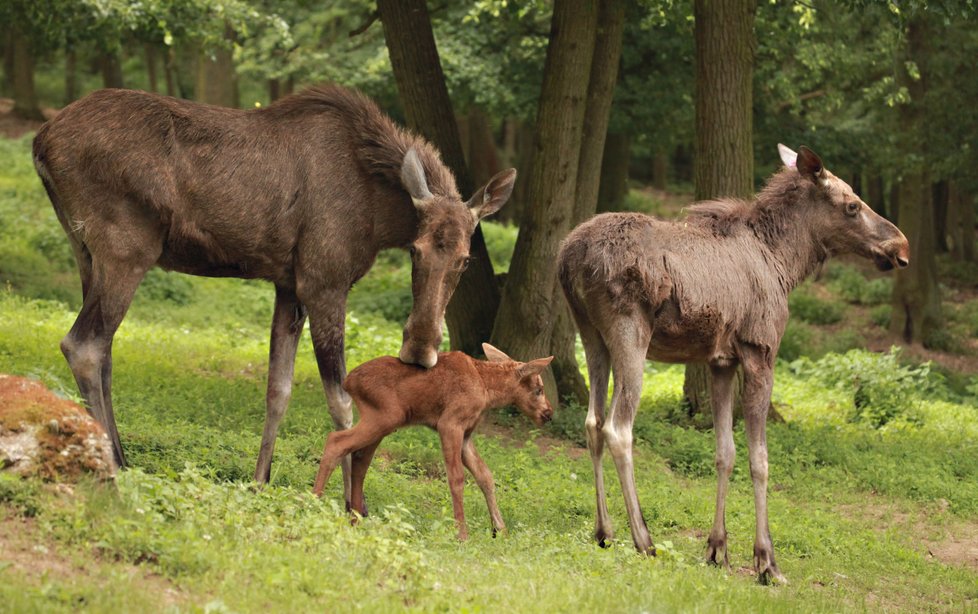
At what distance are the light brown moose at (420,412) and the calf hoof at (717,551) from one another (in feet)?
4.92

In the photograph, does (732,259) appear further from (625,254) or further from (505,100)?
(505,100)

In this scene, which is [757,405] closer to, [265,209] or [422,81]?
[265,209]

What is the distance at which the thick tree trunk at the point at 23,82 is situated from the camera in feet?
111

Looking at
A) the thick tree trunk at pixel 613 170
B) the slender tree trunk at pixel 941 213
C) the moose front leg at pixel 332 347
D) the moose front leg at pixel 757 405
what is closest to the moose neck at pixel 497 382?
the moose front leg at pixel 332 347

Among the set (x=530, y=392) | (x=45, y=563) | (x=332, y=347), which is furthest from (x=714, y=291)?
(x=45, y=563)

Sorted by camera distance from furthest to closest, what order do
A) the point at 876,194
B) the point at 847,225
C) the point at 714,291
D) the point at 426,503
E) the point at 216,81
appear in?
the point at 876,194 → the point at 216,81 → the point at 426,503 → the point at 847,225 → the point at 714,291

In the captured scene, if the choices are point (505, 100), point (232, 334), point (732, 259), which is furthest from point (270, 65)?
point (732, 259)

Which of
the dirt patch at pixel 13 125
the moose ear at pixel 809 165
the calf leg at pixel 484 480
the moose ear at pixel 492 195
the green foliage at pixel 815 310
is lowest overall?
the green foliage at pixel 815 310

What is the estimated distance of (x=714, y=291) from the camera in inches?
336

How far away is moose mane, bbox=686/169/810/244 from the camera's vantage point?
9148mm

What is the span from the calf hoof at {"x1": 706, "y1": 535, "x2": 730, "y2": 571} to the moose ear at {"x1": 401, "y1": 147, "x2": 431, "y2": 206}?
3.29 m

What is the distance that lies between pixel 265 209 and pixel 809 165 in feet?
13.9

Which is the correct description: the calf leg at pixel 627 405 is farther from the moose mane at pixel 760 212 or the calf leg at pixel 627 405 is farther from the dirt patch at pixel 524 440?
the dirt patch at pixel 524 440

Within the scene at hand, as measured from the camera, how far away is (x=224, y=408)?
476 inches
